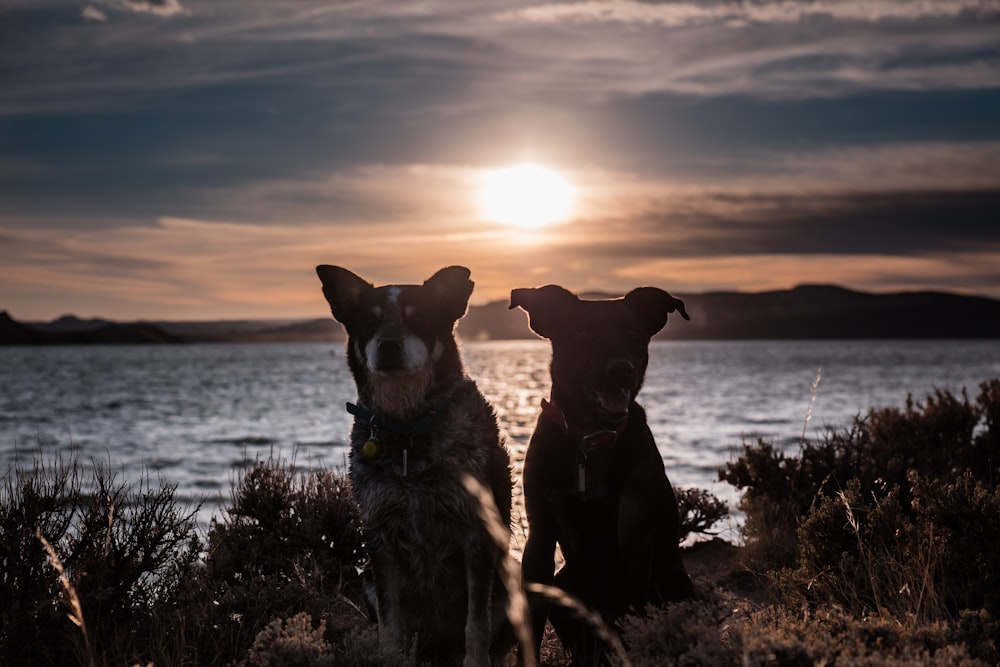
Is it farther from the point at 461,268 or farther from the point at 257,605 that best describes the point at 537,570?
the point at 257,605

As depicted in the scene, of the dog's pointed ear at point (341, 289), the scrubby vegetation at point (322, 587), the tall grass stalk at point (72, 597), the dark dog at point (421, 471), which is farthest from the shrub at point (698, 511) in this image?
the tall grass stalk at point (72, 597)

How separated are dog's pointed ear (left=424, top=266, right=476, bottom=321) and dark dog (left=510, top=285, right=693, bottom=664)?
2.03 feet

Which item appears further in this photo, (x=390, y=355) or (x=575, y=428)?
(x=575, y=428)

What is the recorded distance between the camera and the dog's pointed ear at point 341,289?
5.21 metres

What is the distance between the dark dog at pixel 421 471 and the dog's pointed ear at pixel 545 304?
0.52 meters

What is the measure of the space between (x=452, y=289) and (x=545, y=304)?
59 centimetres

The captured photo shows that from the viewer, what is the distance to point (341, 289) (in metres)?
5.21

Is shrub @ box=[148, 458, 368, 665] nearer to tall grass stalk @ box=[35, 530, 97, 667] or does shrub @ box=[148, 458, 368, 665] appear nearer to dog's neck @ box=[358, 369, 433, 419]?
tall grass stalk @ box=[35, 530, 97, 667]

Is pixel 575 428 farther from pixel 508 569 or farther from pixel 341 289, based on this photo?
pixel 341 289

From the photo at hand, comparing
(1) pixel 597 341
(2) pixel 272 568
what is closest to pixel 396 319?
(1) pixel 597 341

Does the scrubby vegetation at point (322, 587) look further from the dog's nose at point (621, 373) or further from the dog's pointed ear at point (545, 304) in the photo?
the dog's pointed ear at point (545, 304)

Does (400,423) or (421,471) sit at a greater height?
(400,423)

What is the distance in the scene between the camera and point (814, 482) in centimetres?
945

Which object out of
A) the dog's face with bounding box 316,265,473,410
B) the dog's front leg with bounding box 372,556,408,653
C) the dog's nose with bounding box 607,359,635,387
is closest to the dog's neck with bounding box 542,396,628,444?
the dog's nose with bounding box 607,359,635,387
